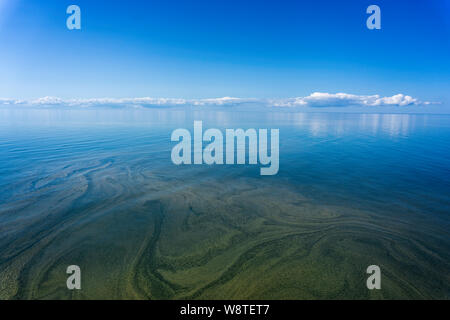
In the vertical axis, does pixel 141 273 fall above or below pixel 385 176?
below

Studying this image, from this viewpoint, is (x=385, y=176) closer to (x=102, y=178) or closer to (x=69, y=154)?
(x=102, y=178)
